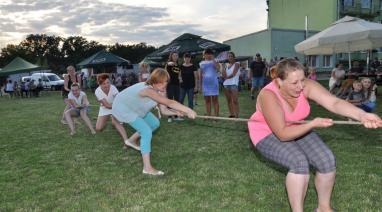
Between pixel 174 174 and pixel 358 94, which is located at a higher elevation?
pixel 358 94

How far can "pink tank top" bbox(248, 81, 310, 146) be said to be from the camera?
3.60 meters

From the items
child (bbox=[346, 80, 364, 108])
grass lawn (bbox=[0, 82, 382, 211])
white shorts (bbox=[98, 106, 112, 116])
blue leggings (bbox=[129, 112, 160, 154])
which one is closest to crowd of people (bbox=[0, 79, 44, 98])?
grass lawn (bbox=[0, 82, 382, 211])

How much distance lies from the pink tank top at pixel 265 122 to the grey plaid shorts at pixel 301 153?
72mm

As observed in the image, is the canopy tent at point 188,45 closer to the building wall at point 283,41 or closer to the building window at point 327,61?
the building wall at point 283,41

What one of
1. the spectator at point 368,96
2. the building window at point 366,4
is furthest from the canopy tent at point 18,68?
the building window at point 366,4

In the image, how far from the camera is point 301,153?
3.43 metres

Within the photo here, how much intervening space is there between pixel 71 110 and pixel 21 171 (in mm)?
3333

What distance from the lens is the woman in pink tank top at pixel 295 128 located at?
3334 millimetres

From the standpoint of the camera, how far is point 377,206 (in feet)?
13.0

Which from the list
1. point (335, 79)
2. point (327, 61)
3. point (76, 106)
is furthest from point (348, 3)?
point (76, 106)

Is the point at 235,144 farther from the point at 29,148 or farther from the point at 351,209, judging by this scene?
the point at 29,148

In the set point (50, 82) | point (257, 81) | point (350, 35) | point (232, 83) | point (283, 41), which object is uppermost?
point (283, 41)

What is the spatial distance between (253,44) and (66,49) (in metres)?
84.1

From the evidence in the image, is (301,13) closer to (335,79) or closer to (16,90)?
(16,90)
